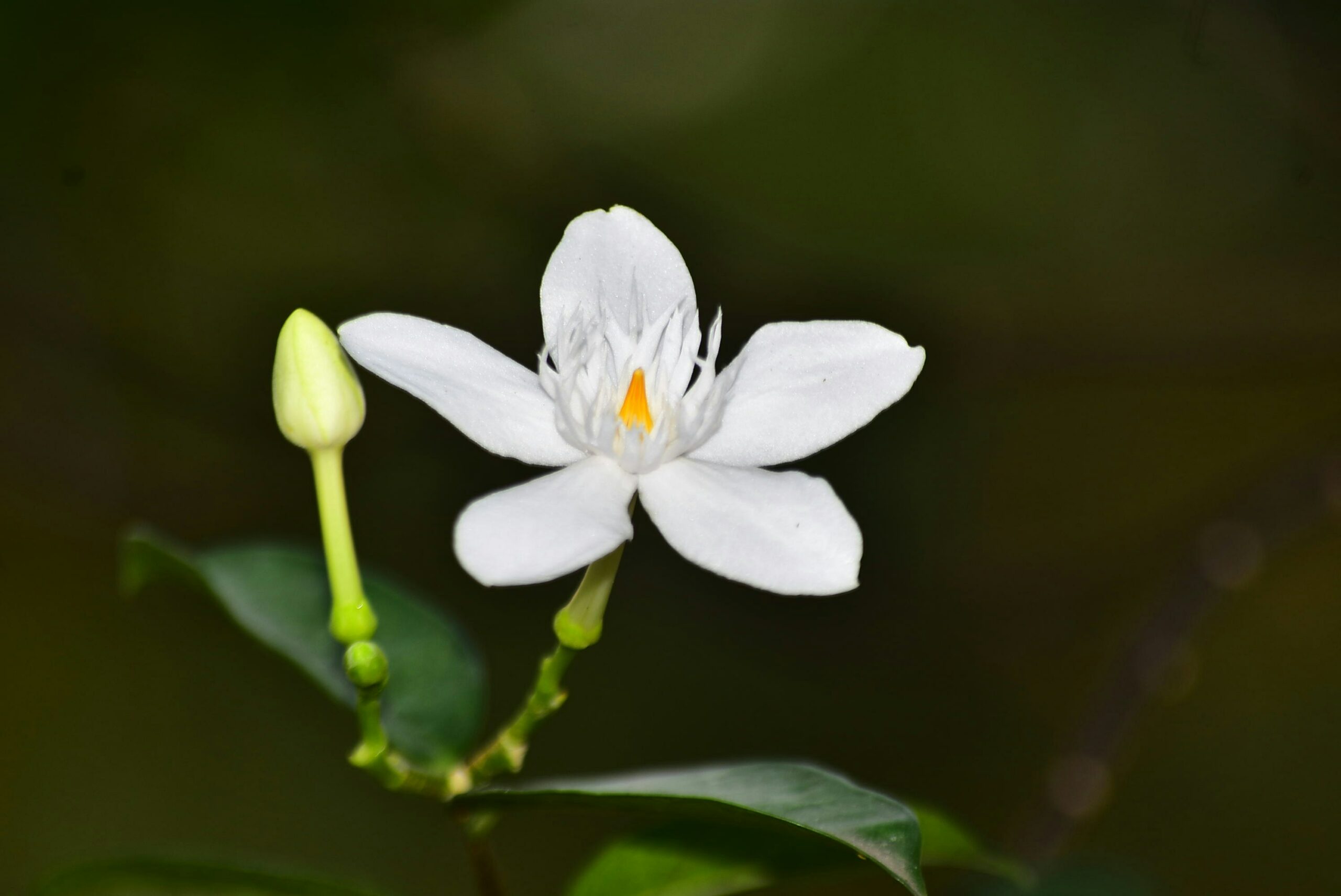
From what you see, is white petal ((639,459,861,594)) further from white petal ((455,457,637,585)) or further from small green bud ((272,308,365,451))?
small green bud ((272,308,365,451))

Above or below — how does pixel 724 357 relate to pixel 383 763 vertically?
above

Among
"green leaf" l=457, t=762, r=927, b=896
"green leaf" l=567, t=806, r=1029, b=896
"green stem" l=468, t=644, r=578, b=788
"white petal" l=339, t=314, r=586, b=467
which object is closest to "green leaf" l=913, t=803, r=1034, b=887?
"green leaf" l=567, t=806, r=1029, b=896

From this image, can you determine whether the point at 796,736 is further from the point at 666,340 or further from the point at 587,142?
the point at 666,340

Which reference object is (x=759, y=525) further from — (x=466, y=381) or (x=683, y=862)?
(x=683, y=862)

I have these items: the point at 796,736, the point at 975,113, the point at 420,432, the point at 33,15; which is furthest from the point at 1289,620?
the point at 33,15

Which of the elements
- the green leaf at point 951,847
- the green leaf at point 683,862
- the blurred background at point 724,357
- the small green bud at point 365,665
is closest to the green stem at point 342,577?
the small green bud at point 365,665

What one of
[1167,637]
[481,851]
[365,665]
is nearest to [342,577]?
[365,665]

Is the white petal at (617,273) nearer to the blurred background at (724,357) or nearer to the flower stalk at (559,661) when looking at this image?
the flower stalk at (559,661)
